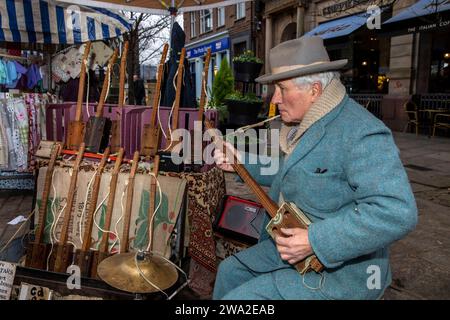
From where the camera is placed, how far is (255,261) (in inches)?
78.2

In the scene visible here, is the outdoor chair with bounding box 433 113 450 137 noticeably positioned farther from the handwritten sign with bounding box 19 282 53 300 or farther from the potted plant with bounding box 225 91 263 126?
the handwritten sign with bounding box 19 282 53 300

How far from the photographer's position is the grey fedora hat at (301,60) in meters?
1.70

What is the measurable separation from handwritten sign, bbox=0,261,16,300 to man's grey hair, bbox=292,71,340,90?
6.76 feet

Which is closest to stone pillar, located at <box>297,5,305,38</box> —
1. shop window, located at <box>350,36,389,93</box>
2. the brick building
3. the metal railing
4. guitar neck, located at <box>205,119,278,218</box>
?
shop window, located at <box>350,36,389,93</box>

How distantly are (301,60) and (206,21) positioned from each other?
85.2 ft

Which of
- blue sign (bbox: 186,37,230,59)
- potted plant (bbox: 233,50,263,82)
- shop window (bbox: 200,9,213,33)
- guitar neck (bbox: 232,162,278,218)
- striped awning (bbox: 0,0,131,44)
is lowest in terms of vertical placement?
guitar neck (bbox: 232,162,278,218)

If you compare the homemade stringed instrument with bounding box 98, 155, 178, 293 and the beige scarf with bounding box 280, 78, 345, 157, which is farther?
the homemade stringed instrument with bounding box 98, 155, 178, 293

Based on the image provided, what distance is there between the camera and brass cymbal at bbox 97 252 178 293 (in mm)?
2301

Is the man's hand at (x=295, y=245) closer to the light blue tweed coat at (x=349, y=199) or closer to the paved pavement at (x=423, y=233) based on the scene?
the light blue tweed coat at (x=349, y=199)

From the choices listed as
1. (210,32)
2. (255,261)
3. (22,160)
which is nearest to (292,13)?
(210,32)

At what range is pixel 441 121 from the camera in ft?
34.9

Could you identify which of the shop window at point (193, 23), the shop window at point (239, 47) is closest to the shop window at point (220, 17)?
the shop window at point (239, 47)

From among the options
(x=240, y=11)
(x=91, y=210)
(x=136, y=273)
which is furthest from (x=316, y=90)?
(x=240, y=11)

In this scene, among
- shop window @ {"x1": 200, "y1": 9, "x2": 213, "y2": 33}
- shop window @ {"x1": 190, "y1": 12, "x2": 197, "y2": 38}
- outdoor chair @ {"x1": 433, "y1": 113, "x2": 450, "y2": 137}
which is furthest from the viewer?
shop window @ {"x1": 190, "y1": 12, "x2": 197, "y2": 38}
